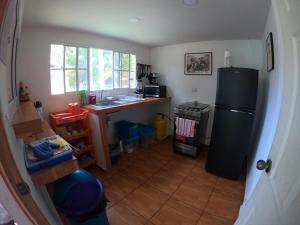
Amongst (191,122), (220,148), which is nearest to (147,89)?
(191,122)

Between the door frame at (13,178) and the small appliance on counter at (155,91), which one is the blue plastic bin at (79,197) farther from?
the small appliance on counter at (155,91)

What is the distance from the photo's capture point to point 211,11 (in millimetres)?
1580

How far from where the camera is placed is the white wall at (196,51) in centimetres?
267

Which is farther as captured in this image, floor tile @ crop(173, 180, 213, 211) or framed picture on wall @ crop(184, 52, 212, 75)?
framed picture on wall @ crop(184, 52, 212, 75)

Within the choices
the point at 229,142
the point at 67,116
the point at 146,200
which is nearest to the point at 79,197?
the point at 146,200

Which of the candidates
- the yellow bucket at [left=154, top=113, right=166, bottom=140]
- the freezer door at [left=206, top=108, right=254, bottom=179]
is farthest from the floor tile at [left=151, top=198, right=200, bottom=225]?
the yellow bucket at [left=154, top=113, right=166, bottom=140]

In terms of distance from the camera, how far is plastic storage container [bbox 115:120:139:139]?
2949 mm

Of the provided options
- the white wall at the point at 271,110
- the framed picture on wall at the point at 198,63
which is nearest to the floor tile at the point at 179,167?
the white wall at the point at 271,110

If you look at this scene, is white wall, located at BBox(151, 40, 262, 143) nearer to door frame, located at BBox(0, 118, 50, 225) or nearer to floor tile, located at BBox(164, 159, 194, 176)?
floor tile, located at BBox(164, 159, 194, 176)

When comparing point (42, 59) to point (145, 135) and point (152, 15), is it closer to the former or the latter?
point (152, 15)

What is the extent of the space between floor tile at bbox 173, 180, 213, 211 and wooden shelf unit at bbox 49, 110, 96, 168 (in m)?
1.41

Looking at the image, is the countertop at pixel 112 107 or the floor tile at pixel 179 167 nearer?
the countertop at pixel 112 107

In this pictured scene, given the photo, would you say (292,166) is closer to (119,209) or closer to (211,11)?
(211,11)

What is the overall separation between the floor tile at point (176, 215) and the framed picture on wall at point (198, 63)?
7.80ft
